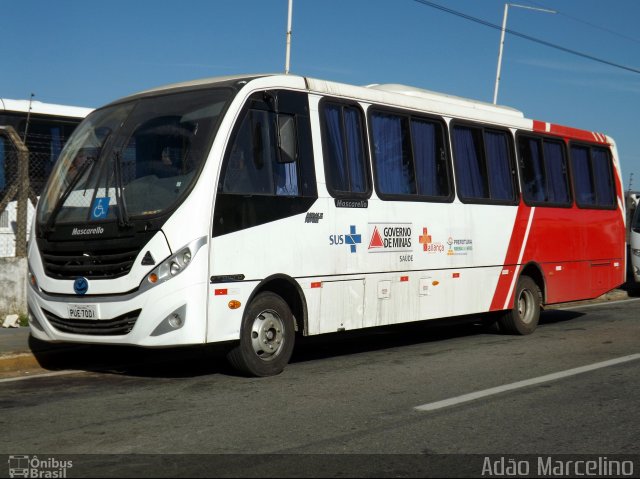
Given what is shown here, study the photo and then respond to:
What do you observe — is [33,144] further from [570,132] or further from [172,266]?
[570,132]

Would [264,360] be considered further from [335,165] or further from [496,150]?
[496,150]

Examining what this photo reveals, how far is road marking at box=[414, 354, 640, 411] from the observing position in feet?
24.9

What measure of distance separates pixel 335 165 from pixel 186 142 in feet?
6.45

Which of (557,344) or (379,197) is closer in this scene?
(379,197)

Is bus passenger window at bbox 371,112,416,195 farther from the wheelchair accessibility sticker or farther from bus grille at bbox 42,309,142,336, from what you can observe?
bus grille at bbox 42,309,142,336

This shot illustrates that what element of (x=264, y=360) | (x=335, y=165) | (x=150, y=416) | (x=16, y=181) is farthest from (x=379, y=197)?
(x=16, y=181)

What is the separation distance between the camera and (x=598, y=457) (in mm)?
5898

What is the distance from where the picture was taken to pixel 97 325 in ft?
28.6

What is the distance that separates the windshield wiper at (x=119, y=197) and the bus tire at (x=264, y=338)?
144 centimetres

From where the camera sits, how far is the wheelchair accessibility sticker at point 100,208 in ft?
28.8

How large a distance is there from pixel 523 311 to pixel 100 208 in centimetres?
713

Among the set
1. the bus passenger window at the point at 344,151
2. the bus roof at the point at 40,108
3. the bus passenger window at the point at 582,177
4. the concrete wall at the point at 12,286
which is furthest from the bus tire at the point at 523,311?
the bus roof at the point at 40,108

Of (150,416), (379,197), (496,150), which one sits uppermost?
(496,150)

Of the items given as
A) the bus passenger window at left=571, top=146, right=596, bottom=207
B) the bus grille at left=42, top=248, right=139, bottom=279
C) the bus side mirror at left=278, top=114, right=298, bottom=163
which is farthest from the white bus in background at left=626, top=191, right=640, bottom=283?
the bus grille at left=42, top=248, right=139, bottom=279
